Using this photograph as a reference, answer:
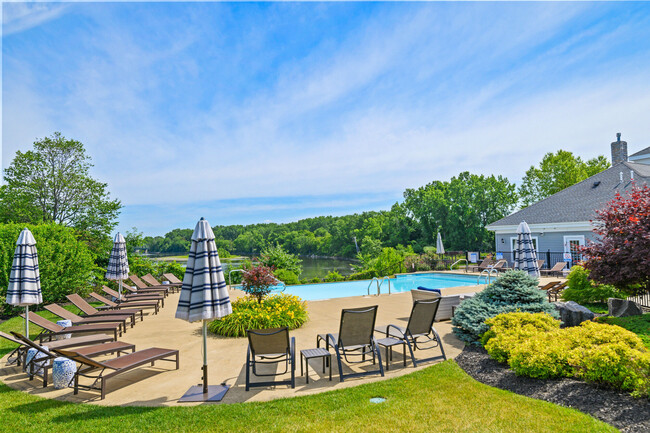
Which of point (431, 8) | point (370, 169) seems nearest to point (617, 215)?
point (431, 8)

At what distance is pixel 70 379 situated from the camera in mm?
4910

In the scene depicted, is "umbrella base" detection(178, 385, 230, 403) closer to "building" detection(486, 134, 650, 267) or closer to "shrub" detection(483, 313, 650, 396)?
"shrub" detection(483, 313, 650, 396)

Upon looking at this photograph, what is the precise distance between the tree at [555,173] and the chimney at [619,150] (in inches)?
439

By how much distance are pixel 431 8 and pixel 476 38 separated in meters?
1.71

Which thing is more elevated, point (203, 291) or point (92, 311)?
point (203, 291)

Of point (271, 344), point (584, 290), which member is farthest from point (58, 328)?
point (584, 290)

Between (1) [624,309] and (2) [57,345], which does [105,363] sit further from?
(1) [624,309]

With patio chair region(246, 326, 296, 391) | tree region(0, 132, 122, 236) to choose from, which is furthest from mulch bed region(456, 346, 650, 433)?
tree region(0, 132, 122, 236)

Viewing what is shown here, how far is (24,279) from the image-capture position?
6.62m

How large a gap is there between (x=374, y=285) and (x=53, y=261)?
12680 millimetres

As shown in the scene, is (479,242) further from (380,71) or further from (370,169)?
(380,71)

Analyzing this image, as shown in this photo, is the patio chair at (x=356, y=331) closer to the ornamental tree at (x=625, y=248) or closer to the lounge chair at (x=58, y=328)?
the lounge chair at (x=58, y=328)

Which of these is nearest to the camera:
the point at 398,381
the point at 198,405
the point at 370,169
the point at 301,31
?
the point at 198,405

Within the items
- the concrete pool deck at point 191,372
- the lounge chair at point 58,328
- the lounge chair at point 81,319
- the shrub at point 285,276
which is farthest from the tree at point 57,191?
the lounge chair at point 58,328
